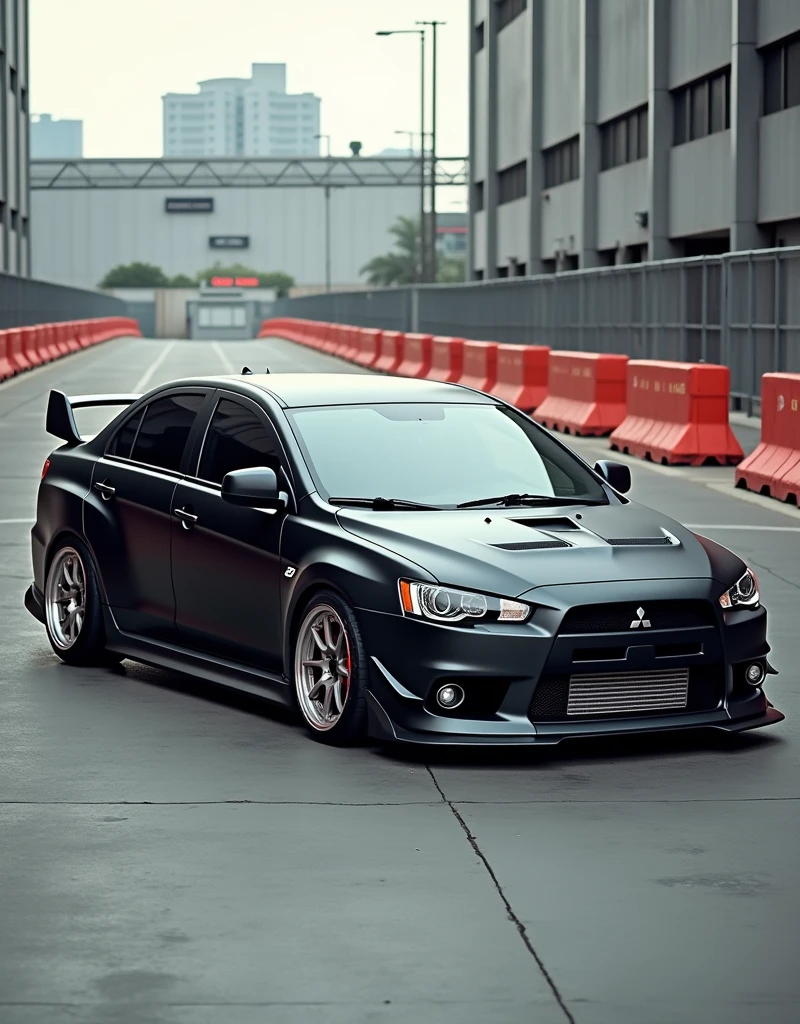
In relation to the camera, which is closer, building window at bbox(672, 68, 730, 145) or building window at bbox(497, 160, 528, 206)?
building window at bbox(672, 68, 730, 145)

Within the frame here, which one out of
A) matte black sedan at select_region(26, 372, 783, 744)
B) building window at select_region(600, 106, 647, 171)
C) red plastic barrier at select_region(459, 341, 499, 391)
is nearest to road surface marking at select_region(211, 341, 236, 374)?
red plastic barrier at select_region(459, 341, 499, 391)

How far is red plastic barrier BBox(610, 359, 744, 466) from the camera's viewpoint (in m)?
22.0

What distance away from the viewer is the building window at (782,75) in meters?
36.1

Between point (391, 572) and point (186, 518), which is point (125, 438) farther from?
point (391, 572)

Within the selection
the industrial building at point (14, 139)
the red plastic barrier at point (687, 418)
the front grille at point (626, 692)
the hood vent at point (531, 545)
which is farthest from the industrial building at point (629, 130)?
the front grille at point (626, 692)

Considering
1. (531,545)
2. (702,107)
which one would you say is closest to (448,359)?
(702,107)

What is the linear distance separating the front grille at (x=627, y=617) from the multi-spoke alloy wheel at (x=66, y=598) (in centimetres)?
302

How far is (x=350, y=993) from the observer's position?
15.3 ft

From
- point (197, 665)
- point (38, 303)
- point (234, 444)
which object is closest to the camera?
point (197, 665)

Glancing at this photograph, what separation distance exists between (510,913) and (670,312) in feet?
92.7

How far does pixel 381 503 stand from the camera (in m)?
7.91

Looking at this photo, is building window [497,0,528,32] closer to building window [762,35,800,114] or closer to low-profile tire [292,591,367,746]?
building window [762,35,800,114]

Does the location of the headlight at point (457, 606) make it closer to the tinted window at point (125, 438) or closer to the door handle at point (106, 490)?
the door handle at point (106, 490)

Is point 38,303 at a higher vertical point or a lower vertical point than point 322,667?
higher
